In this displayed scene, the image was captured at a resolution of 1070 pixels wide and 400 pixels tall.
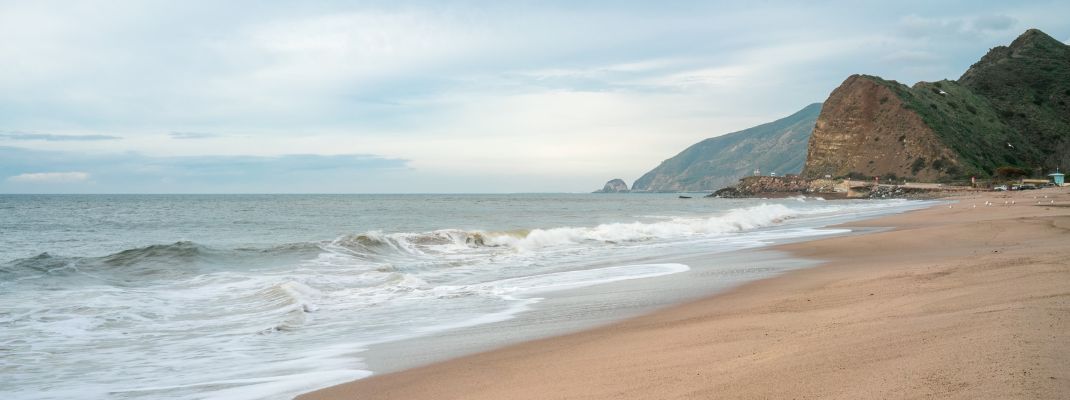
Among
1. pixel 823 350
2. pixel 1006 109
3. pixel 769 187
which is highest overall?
pixel 1006 109

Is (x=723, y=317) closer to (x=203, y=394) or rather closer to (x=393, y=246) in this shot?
(x=203, y=394)

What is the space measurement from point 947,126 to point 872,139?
8376mm

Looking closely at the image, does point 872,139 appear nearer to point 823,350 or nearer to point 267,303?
point 267,303

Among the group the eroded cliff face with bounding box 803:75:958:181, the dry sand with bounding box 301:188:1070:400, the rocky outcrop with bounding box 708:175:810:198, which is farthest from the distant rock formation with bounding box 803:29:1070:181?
the dry sand with bounding box 301:188:1070:400

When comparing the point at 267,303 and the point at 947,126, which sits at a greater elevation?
the point at 947,126

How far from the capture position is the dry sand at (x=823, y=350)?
3.31 meters

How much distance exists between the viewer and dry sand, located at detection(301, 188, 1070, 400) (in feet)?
10.8

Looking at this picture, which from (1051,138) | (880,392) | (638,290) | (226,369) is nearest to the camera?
(880,392)

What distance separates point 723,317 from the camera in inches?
251

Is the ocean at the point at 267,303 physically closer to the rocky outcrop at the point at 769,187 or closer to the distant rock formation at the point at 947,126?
the distant rock formation at the point at 947,126

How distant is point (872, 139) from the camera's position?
8994cm

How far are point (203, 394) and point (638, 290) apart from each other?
5775 millimetres

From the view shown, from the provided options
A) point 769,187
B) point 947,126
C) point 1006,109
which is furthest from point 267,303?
point 1006,109

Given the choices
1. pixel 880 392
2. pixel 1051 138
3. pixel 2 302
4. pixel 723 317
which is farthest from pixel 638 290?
pixel 1051 138
